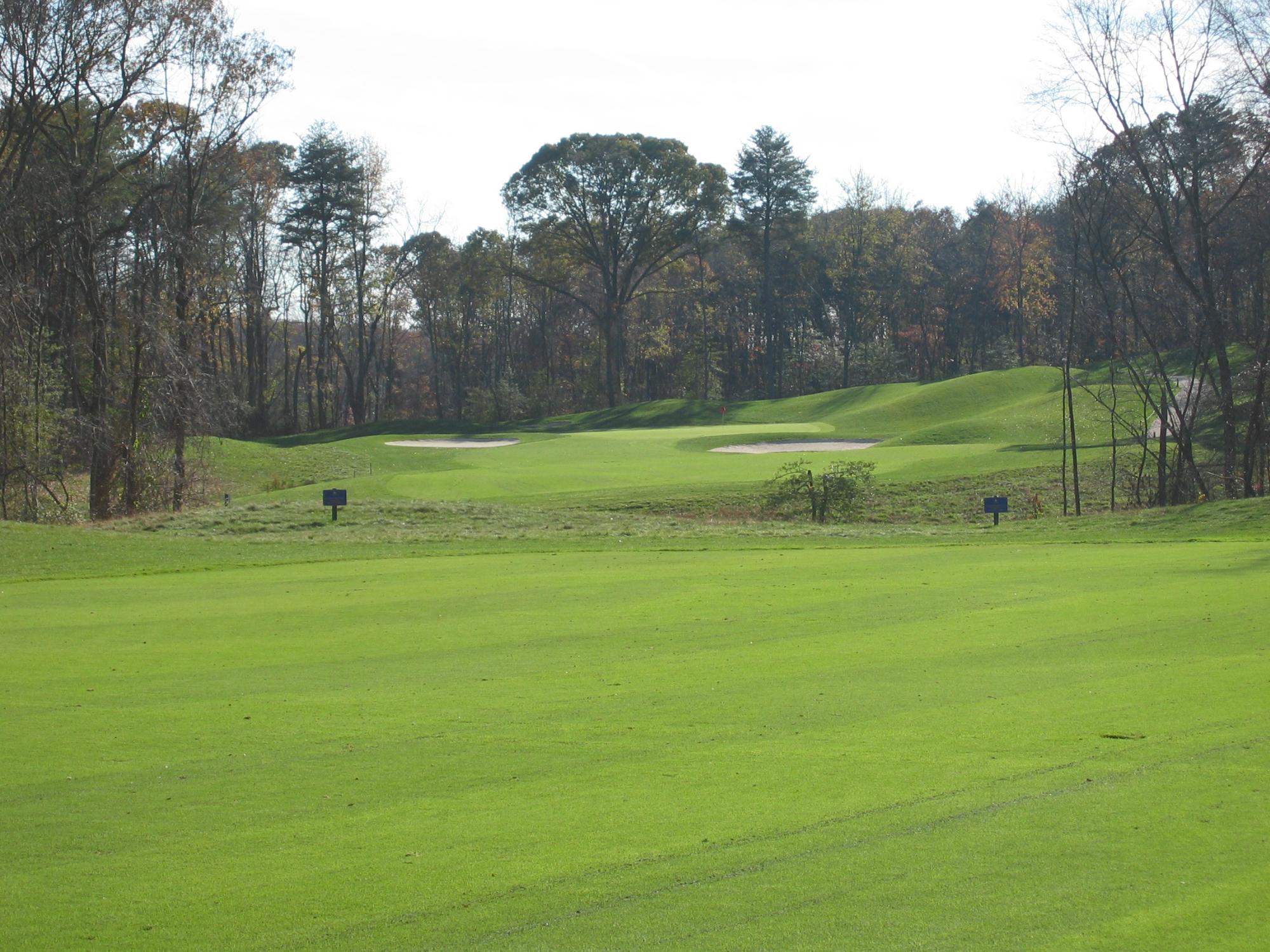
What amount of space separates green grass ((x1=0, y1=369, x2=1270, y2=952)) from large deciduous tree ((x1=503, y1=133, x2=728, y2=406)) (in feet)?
182

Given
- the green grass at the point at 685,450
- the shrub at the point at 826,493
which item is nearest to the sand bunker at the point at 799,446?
the green grass at the point at 685,450

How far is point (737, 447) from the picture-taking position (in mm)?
51000

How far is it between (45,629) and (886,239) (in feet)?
258

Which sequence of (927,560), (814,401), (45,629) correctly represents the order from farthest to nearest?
(814,401), (927,560), (45,629)

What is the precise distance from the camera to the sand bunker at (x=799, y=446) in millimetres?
49719

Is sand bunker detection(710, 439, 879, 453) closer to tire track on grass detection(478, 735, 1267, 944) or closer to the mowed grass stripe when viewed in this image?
the mowed grass stripe

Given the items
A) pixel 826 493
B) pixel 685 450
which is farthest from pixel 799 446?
pixel 826 493

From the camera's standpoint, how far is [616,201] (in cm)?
7131

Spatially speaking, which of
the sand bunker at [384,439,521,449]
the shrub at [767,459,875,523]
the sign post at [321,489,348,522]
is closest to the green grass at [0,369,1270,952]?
the sign post at [321,489,348,522]

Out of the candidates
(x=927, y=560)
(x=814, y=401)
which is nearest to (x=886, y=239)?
(x=814, y=401)

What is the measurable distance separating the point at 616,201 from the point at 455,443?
873 inches

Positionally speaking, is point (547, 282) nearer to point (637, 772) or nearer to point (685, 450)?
point (685, 450)

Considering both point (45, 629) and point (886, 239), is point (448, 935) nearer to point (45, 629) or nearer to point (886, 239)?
point (45, 629)

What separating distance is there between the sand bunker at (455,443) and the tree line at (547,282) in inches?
373
